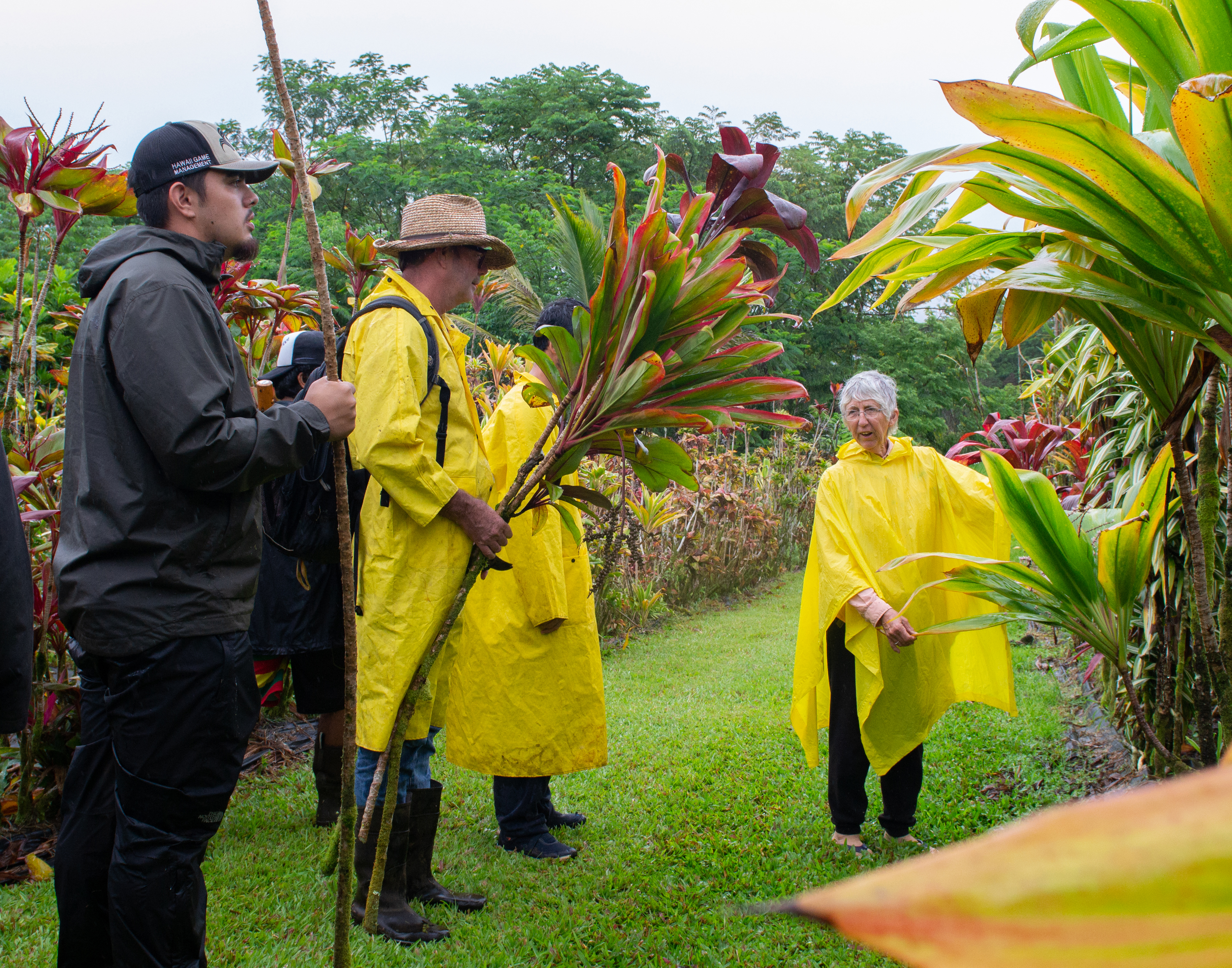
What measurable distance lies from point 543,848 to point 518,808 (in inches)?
6.9

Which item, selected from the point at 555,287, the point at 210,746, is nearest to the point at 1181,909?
the point at 210,746

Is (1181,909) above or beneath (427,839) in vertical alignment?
above

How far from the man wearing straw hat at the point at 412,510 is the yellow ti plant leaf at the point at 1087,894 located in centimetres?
215

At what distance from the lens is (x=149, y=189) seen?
6.44 ft

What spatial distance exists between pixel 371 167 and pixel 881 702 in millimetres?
28108

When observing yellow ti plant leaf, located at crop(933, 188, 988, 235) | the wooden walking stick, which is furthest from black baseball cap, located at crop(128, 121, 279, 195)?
yellow ti plant leaf, located at crop(933, 188, 988, 235)

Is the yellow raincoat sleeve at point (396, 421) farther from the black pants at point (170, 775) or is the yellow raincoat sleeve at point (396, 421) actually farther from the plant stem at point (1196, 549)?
the plant stem at point (1196, 549)

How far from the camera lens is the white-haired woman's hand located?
2932mm

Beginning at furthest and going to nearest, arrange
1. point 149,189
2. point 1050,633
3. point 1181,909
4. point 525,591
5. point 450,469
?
point 1050,633 < point 525,591 < point 450,469 < point 149,189 < point 1181,909

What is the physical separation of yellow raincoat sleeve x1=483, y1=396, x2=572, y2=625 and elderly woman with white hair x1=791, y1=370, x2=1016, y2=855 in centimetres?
100

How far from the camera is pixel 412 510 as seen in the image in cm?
241

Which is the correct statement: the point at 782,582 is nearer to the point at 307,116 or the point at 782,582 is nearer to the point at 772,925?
the point at 772,925

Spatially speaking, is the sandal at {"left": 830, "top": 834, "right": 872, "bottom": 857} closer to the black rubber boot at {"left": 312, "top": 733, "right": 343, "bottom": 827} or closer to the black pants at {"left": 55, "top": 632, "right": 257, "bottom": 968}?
the black rubber boot at {"left": 312, "top": 733, "right": 343, "bottom": 827}

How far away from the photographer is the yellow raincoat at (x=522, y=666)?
10.6 feet
